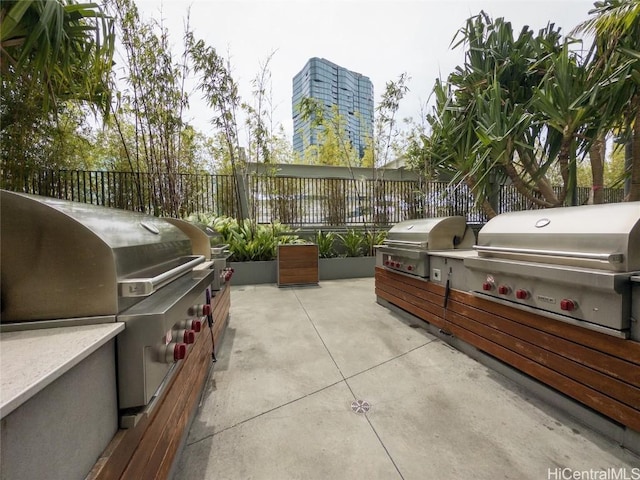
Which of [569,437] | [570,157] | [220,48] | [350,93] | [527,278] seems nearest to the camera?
[569,437]

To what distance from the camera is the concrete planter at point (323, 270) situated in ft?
16.4

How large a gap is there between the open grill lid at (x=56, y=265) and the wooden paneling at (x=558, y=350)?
6.82ft

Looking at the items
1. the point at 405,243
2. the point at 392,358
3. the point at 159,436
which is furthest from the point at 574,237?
the point at 159,436

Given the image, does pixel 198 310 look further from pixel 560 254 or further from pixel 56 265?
pixel 560 254

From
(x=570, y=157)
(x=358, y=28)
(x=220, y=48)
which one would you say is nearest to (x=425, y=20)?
(x=358, y=28)

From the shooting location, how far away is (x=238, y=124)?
4988 mm

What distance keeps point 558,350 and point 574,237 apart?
662mm

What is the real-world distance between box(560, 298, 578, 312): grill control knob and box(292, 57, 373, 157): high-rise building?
578 centimetres

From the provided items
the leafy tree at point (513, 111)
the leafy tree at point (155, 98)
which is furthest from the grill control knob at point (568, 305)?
the leafy tree at point (155, 98)

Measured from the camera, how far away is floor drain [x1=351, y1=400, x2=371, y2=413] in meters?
1.61

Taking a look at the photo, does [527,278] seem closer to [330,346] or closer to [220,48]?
[330,346]

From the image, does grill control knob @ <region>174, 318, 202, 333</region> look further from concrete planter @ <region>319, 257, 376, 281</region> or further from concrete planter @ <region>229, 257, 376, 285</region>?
concrete planter @ <region>319, 257, 376, 281</region>

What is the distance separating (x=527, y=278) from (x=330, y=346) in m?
1.62

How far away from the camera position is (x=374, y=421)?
1.51m
